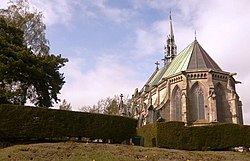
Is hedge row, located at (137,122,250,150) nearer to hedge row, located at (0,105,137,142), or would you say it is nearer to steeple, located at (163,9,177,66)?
hedge row, located at (0,105,137,142)

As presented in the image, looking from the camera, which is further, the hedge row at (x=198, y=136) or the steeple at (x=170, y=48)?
the steeple at (x=170, y=48)

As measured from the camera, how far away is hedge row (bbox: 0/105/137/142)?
20.8m

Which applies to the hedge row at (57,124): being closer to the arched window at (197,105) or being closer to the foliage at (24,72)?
the foliage at (24,72)

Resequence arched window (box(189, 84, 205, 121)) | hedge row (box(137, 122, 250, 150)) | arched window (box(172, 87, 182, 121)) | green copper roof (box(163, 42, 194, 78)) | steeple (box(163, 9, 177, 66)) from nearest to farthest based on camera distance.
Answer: hedge row (box(137, 122, 250, 150)) < arched window (box(189, 84, 205, 121)) < arched window (box(172, 87, 182, 121)) < green copper roof (box(163, 42, 194, 78)) < steeple (box(163, 9, 177, 66))

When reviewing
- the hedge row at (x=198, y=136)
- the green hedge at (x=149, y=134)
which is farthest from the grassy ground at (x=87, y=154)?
the green hedge at (x=149, y=134)

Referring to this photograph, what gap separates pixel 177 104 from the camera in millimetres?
43781

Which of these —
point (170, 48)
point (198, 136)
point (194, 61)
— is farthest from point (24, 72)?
point (170, 48)

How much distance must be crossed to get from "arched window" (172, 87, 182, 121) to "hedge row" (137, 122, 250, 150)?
58.9 ft

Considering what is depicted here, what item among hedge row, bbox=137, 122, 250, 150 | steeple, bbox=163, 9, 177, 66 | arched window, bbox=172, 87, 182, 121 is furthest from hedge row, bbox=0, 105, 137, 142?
steeple, bbox=163, 9, 177, 66

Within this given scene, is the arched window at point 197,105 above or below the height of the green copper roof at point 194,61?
below

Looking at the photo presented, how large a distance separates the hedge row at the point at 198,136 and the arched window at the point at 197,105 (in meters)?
16.1

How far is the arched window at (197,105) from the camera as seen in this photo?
41.2 metres

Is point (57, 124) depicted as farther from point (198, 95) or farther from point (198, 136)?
point (198, 95)

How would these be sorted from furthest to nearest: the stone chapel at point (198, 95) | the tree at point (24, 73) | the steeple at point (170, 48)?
the steeple at point (170, 48), the stone chapel at point (198, 95), the tree at point (24, 73)
